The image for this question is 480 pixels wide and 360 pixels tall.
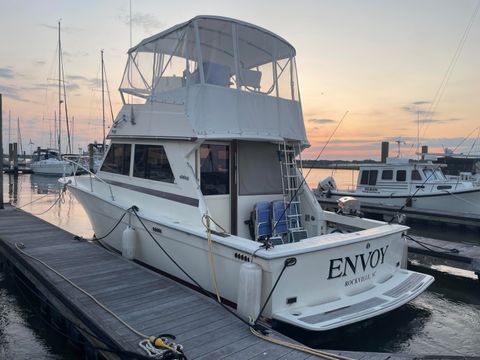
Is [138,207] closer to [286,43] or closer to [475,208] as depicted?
[286,43]

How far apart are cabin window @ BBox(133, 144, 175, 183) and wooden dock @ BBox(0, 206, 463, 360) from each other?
1496 millimetres

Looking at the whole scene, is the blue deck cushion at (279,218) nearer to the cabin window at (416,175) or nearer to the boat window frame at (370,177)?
the cabin window at (416,175)

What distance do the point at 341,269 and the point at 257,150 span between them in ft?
8.18

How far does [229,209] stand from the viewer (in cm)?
632

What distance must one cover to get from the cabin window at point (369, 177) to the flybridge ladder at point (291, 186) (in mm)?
12043

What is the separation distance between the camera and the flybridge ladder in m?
6.45

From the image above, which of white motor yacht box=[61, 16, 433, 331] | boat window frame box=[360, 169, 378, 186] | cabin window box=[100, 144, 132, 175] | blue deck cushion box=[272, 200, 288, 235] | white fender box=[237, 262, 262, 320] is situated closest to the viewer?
white fender box=[237, 262, 262, 320]

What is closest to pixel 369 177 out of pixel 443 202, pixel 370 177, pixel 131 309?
pixel 370 177

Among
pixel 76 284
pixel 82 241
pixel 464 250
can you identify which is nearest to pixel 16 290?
pixel 82 241

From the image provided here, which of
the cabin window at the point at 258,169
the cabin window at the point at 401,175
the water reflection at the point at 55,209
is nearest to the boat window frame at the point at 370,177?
the cabin window at the point at 401,175

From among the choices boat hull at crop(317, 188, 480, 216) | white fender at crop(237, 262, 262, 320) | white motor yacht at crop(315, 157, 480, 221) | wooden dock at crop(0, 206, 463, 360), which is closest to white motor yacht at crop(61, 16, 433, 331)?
white fender at crop(237, 262, 262, 320)

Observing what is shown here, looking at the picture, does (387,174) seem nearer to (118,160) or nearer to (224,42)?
(224,42)

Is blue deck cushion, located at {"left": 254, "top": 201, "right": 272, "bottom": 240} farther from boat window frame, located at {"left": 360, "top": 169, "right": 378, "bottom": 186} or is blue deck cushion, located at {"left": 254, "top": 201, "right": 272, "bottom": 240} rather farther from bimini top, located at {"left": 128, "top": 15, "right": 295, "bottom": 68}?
boat window frame, located at {"left": 360, "top": 169, "right": 378, "bottom": 186}

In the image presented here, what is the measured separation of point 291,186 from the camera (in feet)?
22.8
